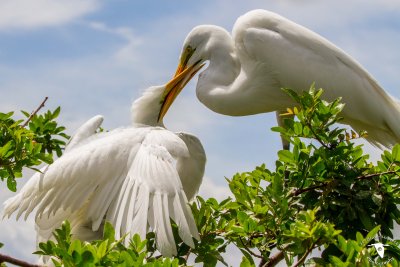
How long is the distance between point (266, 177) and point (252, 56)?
2.64 m

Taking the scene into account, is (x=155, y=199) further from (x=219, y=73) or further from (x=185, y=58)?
(x=185, y=58)

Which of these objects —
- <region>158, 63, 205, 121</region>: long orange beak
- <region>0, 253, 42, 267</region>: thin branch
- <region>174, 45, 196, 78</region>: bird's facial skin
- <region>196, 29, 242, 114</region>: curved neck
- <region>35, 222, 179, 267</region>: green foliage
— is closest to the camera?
<region>35, 222, 179, 267</region>: green foliage

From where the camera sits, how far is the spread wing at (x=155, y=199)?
4402 mm

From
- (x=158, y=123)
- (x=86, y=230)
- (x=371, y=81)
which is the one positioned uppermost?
(x=371, y=81)

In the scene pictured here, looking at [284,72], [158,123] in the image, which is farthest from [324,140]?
[284,72]

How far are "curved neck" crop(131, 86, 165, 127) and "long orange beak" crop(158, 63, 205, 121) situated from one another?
120 millimetres

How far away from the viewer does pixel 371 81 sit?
7211 millimetres

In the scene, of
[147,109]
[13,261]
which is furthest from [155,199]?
[147,109]

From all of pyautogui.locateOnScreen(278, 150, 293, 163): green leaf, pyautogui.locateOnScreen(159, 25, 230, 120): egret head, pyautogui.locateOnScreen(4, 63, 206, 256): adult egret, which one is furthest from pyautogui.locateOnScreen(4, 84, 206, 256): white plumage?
pyautogui.locateOnScreen(159, 25, 230, 120): egret head

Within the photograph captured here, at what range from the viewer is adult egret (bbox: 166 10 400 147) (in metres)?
7.11

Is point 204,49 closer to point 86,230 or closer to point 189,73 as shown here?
point 189,73

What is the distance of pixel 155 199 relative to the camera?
15.0ft

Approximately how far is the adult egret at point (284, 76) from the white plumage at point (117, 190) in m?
1.97

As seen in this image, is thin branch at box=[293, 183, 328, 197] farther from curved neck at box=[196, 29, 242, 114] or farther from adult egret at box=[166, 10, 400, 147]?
curved neck at box=[196, 29, 242, 114]
